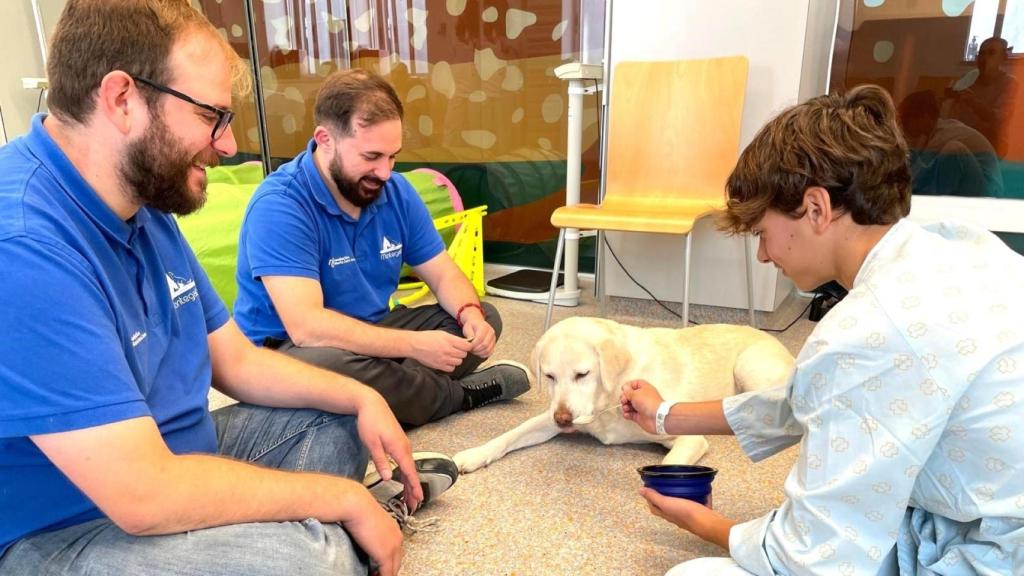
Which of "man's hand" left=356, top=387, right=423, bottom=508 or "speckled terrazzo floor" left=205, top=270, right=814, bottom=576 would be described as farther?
"speckled terrazzo floor" left=205, top=270, right=814, bottom=576

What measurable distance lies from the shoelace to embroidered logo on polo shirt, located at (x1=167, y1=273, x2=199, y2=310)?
0.63 metres

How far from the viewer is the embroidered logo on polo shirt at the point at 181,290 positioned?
1.15 meters

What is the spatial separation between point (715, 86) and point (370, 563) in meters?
2.62

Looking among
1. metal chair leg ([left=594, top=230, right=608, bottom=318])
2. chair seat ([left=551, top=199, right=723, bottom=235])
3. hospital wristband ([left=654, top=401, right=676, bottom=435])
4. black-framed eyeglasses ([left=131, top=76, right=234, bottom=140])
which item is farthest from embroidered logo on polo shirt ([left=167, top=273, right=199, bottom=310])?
metal chair leg ([left=594, top=230, right=608, bottom=318])

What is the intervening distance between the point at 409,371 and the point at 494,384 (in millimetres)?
425

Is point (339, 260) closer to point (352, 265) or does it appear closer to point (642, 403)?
point (352, 265)

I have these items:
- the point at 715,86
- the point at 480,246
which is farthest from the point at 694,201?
the point at 480,246

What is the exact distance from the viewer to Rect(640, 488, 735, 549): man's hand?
1.30 metres

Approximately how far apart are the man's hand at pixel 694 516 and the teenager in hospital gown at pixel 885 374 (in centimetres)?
17

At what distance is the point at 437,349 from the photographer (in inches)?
74.6

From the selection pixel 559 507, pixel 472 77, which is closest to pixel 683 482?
pixel 559 507

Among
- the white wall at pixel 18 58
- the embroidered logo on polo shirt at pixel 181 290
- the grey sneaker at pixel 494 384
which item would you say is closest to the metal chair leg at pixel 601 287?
the grey sneaker at pixel 494 384

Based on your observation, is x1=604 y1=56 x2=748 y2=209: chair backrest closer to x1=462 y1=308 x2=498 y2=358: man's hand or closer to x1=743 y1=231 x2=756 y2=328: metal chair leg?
x1=743 y1=231 x2=756 y2=328: metal chair leg

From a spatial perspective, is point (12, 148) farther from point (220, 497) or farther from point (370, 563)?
point (370, 563)
